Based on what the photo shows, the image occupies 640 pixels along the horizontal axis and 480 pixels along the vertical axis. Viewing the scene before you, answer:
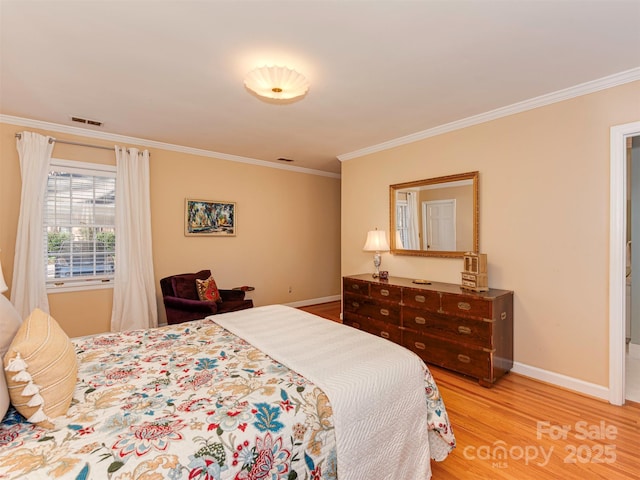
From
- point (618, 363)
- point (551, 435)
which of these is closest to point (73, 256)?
point (551, 435)

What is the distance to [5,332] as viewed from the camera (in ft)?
4.27

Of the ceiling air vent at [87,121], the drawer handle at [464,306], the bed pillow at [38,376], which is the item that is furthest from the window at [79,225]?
the drawer handle at [464,306]

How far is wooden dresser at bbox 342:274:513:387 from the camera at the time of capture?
2.72 metres

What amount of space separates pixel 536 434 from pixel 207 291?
3.46 m

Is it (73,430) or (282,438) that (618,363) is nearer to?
(282,438)

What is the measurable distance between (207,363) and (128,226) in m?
2.95

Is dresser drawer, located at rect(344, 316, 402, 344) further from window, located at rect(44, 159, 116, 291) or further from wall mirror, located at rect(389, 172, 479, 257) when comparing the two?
window, located at rect(44, 159, 116, 291)

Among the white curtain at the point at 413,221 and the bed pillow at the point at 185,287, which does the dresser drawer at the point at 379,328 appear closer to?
the white curtain at the point at 413,221

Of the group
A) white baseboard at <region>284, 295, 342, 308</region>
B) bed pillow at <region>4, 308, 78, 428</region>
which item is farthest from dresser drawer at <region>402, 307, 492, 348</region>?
bed pillow at <region>4, 308, 78, 428</region>

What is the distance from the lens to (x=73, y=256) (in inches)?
143

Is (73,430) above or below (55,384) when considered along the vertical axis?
below

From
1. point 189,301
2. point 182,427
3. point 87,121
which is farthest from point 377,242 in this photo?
point 87,121

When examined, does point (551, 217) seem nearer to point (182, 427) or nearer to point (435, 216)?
point (435, 216)

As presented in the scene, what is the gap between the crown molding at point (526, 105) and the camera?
2.41 metres
